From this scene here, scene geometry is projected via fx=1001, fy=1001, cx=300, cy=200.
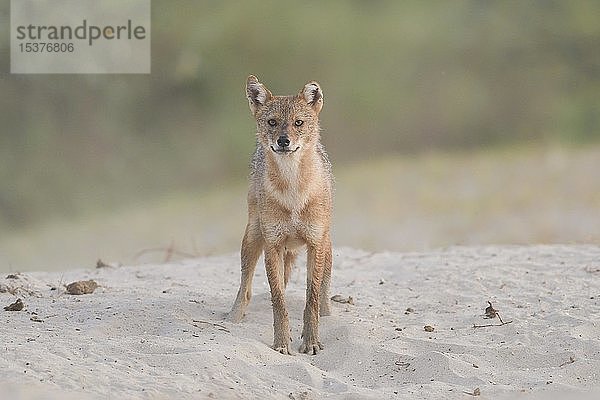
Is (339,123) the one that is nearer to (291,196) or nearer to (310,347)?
(291,196)

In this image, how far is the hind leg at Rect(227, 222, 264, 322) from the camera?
23.2ft

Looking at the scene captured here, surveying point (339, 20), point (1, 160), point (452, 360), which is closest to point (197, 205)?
point (1, 160)

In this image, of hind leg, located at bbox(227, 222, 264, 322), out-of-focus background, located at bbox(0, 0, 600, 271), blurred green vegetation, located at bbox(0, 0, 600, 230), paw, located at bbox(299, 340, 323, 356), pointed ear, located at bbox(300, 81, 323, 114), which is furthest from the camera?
blurred green vegetation, located at bbox(0, 0, 600, 230)

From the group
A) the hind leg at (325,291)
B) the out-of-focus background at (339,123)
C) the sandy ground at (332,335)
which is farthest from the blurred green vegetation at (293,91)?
the hind leg at (325,291)

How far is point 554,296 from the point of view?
746 cm

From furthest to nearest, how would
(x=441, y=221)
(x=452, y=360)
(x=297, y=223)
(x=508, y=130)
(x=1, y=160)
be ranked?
(x=508, y=130), (x=1, y=160), (x=441, y=221), (x=297, y=223), (x=452, y=360)

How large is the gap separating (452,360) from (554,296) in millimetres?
1757

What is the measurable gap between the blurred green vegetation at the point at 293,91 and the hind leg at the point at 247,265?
31.2 ft

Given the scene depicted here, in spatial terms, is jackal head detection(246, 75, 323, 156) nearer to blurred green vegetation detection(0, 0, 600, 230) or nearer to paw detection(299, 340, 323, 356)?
paw detection(299, 340, 323, 356)

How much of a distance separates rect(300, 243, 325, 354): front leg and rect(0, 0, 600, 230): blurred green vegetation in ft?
33.2

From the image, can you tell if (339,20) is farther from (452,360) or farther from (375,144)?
(452,360)

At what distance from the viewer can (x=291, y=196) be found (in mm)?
6582

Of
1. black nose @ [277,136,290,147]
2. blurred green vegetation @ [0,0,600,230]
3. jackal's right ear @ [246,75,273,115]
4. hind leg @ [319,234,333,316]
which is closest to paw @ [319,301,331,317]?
hind leg @ [319,234,333,316]

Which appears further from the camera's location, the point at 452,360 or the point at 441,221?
the point at 441,221
